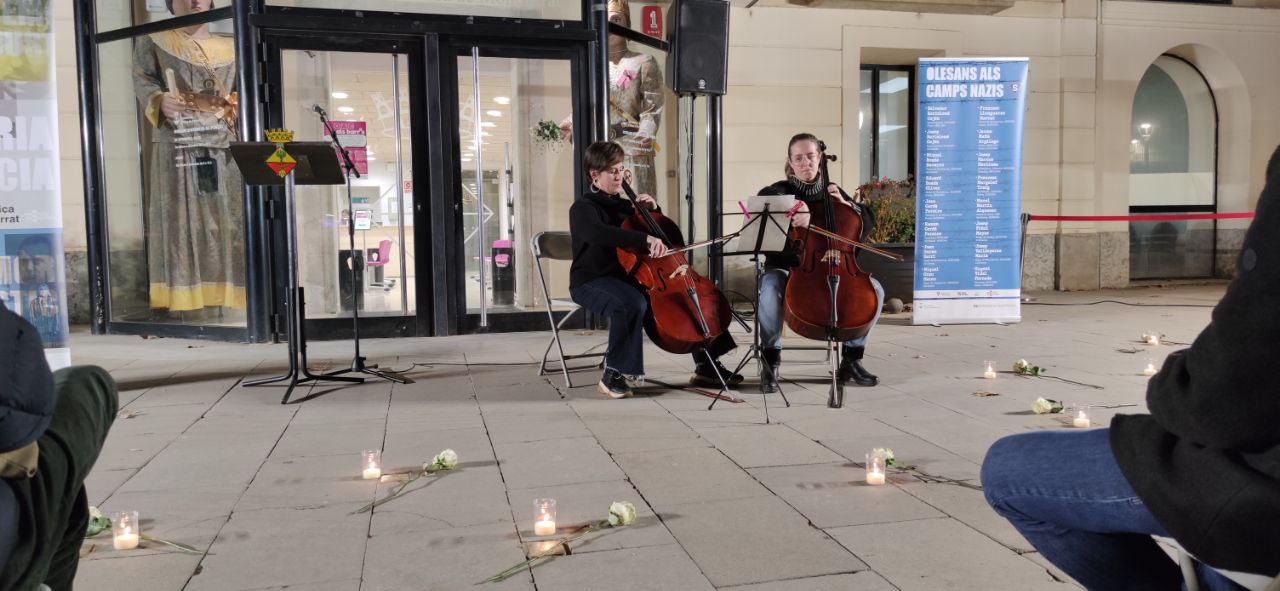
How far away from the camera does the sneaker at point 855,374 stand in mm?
4551

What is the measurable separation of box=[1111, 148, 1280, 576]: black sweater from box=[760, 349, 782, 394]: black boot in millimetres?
3071

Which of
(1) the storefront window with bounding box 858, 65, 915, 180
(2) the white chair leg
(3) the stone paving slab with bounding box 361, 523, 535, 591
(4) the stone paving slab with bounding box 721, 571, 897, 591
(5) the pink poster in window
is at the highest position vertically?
(1) the storefront window with bounding box 858, 65, 915, 180

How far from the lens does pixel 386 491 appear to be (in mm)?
2832

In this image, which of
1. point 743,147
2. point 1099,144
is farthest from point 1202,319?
point 743,147

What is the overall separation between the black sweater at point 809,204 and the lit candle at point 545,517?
2.09 metres

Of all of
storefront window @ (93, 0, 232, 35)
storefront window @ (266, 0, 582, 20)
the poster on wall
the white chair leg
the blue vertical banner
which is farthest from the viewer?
the blue vertical banner

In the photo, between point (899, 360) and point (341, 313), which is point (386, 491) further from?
point (341, 313)

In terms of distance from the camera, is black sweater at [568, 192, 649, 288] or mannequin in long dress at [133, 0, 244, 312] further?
mannequin in long dress at [133, 0, 244, 312]

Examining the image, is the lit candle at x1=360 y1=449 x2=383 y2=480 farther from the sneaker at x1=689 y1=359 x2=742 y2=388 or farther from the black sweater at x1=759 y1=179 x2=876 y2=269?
the black sweater at x1=759 y1=179 x2=876 y2=269

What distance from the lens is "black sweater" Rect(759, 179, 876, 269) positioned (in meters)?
4.22

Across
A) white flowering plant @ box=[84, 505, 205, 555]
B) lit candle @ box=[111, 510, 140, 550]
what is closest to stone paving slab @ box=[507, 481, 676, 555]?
white flowering plant @ box=[84, 505, 205, 555]

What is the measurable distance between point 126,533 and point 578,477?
1.25 meters

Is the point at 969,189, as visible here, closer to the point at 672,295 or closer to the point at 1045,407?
the point at 1045,407

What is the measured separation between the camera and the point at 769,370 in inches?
168
